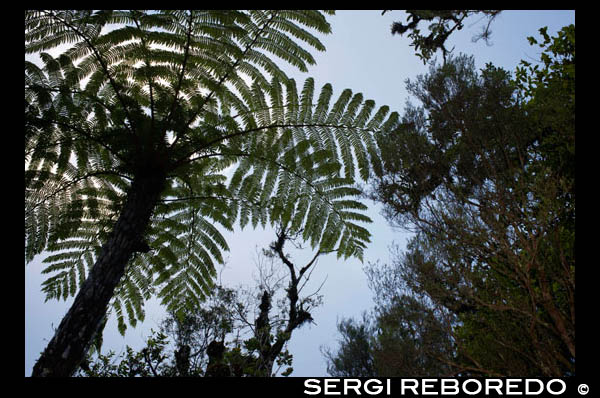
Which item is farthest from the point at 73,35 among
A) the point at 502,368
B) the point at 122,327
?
the point at 502,368

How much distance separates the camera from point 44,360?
4.76 ft

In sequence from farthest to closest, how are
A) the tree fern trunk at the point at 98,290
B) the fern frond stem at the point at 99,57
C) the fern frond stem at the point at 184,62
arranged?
the fern frond stem at the point at 184,62
the fern frond stem at the point at 99,57
the tree fern trunk at the point at 98,290

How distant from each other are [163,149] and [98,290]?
30.9 inches

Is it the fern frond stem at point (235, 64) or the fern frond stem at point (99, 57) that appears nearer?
the fern frond stem at point (99, 57)

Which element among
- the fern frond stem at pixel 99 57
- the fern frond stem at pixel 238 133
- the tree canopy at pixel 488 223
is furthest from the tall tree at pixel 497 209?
the fern frond stem at pixel 99 57

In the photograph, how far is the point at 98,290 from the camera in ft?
5.30

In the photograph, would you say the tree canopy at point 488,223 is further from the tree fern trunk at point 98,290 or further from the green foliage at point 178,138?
the tree fern trunk at point 98,290

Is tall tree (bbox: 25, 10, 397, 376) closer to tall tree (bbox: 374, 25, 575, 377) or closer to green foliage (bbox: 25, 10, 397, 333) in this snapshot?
green foliage (bbox: 25, 10, 397, 333)

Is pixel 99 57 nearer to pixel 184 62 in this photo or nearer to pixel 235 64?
pixel 184 62

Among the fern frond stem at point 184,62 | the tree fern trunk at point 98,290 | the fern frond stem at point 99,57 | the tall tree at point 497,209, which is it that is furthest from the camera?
the tall tree at point 497,209

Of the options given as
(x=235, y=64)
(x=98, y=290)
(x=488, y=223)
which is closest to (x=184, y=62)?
(x=235, y=64)

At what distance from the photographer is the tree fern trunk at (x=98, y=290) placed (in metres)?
1.48

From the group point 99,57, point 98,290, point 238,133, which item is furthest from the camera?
point 238,133
